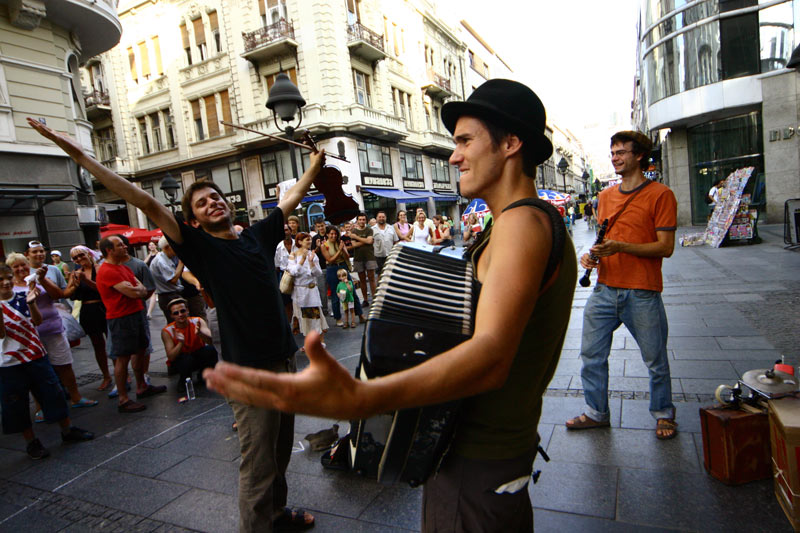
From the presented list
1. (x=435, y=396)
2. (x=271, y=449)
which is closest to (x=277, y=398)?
(x=435, y=396)

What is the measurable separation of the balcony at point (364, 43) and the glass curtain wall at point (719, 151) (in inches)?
636

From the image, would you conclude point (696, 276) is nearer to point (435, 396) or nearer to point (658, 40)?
point (435, 396)

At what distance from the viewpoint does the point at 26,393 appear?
418cm

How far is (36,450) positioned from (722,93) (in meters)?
21.3

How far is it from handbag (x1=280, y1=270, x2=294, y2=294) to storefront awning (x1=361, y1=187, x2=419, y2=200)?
58.0ft

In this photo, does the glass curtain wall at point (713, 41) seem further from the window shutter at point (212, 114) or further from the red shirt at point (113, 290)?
the window shutter at point (212, 114)

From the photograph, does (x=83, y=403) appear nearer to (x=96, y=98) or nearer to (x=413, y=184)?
(x=413, y=184)

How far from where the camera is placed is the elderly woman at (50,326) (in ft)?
16.4

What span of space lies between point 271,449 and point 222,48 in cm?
2755

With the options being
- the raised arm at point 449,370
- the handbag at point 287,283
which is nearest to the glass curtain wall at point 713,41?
the handbag at point 287,283

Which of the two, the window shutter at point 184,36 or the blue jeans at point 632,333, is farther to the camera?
the window shutter at point 184,36

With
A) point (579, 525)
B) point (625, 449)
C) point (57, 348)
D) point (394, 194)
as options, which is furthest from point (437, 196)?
point (579, 525)

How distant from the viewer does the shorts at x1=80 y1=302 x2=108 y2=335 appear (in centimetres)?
611

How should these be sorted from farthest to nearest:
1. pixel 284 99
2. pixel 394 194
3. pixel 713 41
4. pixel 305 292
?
pixel 394 194, pixel 713 41, pixel 305 292, pixel 284 99
